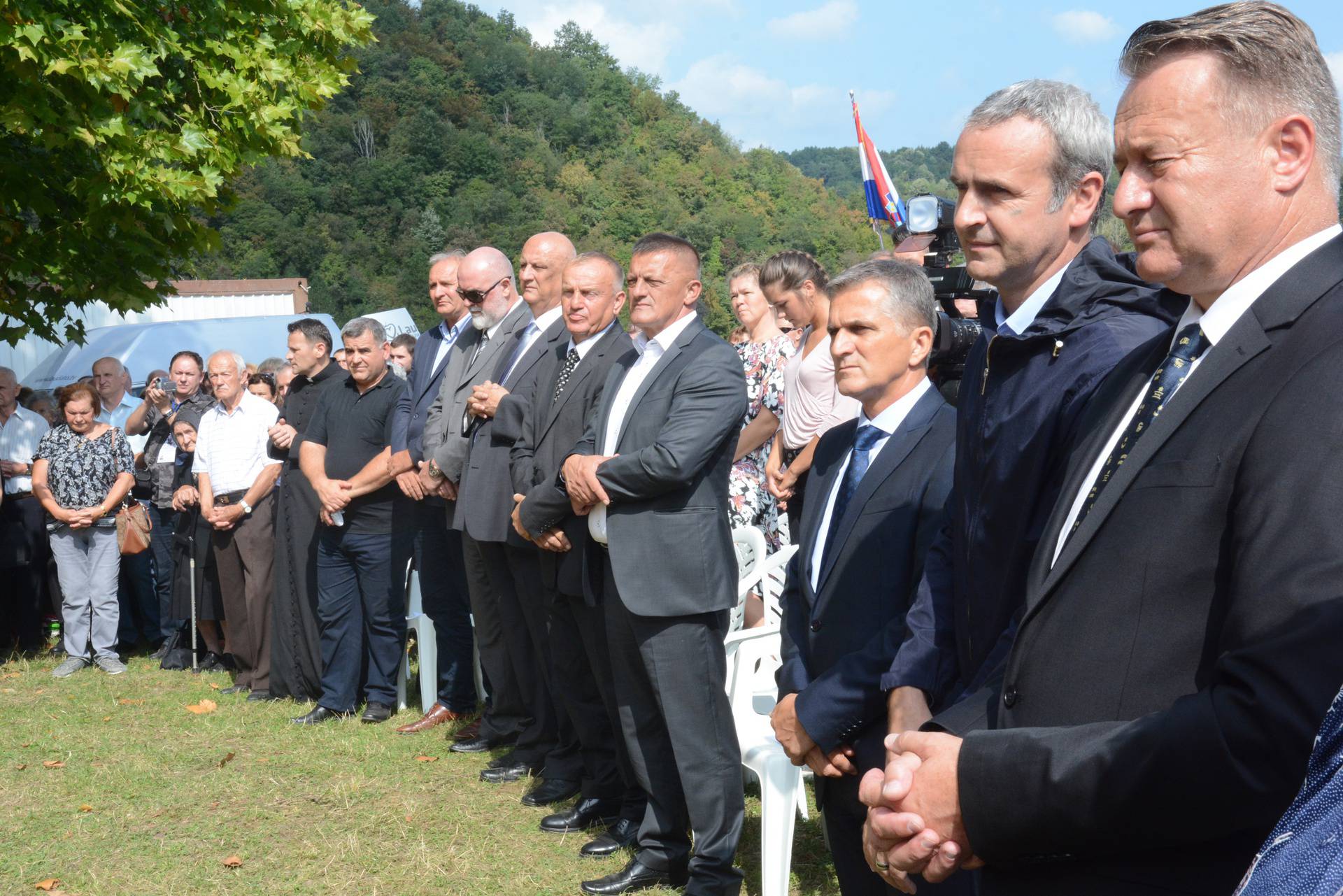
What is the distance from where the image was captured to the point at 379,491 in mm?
7211

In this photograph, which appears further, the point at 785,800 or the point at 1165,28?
the point at 785,800

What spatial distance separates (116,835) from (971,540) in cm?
476

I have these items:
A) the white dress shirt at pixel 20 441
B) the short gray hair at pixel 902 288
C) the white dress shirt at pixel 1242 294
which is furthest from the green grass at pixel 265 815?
the white dress shirt at pixel 1242 294

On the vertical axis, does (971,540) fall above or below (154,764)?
above

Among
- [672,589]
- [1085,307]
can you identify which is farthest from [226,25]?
[1085,307]

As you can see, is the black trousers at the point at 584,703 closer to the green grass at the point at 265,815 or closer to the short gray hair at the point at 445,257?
the green grass at the point at 265,815

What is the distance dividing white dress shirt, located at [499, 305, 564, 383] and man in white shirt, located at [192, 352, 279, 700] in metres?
2.83

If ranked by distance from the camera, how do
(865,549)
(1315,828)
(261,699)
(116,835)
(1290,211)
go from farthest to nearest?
(261,699)
(116,835)
(865,549)
(1290,211)
(1315,828)

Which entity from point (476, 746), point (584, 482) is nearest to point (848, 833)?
point (584, 482)

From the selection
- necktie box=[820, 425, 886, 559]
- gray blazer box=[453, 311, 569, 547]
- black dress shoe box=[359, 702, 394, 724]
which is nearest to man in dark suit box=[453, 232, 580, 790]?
gray blazer box=[453, 311, 569, 547]

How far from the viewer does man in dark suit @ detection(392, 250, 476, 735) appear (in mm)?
6906

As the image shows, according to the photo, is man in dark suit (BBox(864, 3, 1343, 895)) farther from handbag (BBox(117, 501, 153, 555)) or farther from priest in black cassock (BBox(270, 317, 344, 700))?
handbag (BBox(117, 501, 153, 555))

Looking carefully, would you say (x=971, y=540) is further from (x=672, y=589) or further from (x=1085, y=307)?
(x=672, y=589)

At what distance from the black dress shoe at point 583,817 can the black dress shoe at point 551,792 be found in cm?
27
